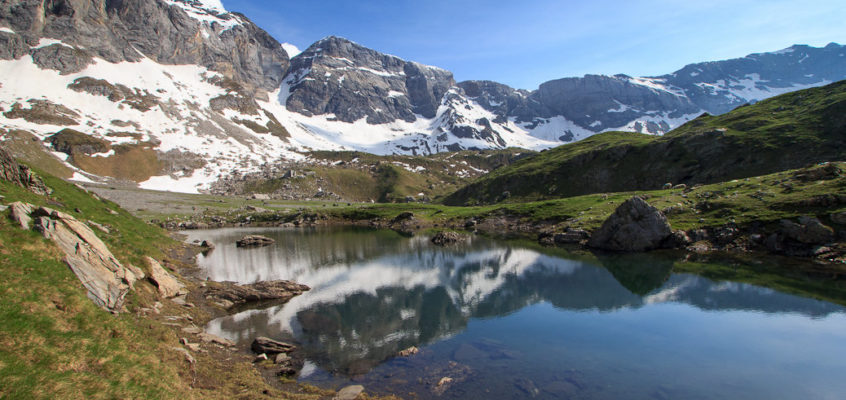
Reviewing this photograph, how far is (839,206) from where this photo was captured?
143ft

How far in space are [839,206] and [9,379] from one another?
229ft

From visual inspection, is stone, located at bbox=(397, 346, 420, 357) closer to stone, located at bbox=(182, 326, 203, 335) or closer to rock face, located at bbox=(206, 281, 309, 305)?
stone, located at bbox=(182, 326, 203, 335)

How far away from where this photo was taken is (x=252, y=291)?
35.3m

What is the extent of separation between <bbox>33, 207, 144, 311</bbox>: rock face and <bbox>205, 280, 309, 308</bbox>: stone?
11.7m

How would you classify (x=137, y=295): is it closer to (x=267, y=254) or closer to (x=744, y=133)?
(x=267, y=254)

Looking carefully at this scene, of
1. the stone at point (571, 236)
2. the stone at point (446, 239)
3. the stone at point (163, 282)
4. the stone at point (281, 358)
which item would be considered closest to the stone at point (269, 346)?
the stone at point (281, 358)

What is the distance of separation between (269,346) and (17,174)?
21.8m

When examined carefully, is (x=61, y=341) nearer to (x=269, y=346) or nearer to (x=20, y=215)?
(x=20, y=215)

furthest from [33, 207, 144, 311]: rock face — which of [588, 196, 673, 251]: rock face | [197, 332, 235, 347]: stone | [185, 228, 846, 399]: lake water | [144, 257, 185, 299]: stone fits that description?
[588, 196, 673, 251]: rock face

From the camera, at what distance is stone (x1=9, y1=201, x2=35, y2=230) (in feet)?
57.7

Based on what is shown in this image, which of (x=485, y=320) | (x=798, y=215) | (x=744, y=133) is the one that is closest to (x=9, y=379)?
(x=485, y=320)

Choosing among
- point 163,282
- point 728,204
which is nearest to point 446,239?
point 728,204

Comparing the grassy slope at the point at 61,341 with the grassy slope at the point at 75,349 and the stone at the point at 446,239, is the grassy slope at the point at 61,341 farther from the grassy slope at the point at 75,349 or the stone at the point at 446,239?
the stone at the point at 446,239

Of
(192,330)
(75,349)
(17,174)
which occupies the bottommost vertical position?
(192,330)
